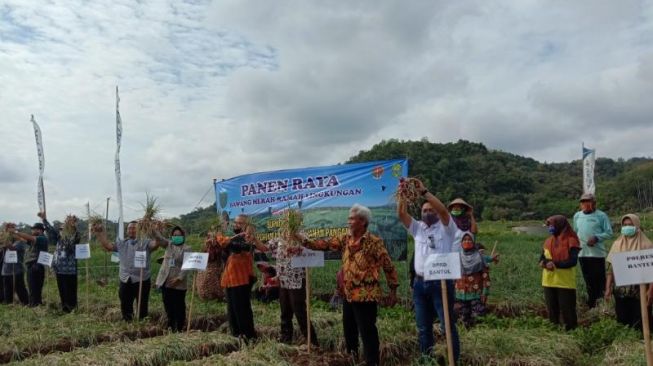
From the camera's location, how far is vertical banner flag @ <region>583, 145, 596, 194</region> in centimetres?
962

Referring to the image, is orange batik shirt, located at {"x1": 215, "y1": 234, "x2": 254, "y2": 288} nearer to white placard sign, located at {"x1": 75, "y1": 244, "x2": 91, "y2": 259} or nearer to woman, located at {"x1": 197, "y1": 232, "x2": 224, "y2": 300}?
woman, located at {"x1": 197, "y1": 232, "x2": 224, "y2": 300}

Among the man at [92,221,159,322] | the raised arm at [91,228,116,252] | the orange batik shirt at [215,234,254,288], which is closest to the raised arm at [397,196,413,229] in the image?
the orange batik shirt at [215,234,254,288]

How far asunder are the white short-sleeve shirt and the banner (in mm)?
2991

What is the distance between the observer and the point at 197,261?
641cm

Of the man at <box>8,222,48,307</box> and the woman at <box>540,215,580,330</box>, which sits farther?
the man at <box>8,222,48,307</box>

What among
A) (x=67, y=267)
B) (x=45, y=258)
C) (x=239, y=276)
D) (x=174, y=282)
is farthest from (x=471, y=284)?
(x=45, y=258)

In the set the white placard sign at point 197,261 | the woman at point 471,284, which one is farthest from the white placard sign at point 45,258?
the woman at point 471,284

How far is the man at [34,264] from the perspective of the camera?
9.46 meters

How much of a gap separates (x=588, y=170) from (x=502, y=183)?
3087cm

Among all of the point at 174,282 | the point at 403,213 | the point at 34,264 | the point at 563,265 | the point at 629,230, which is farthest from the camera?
the point at 34,264

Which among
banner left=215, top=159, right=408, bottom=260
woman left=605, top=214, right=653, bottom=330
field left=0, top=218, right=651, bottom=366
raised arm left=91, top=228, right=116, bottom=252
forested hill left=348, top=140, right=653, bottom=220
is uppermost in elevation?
forested hill left=348, top=140, right=653, bottom=220

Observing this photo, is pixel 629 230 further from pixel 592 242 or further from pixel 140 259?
pixel 140 259

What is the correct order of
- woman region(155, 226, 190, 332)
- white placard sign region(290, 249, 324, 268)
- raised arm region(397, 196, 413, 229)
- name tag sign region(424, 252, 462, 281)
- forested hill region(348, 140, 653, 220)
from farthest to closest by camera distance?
forested hill region(348, 140, 653, 220), woman region(155, 226, 190, 332), white placard sign region(290, 249, 324, 268), raised arm region(397, 196, 413, 229), name tag sign region(424, 252, 462, 281)

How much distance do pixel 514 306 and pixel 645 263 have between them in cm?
392
